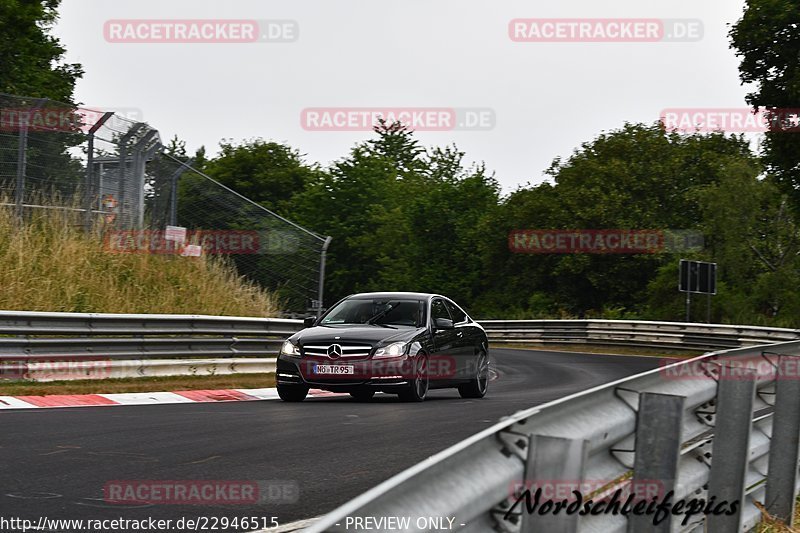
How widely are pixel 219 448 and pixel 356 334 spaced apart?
5.55 meters

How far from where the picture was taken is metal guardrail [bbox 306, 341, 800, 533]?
2.72 m

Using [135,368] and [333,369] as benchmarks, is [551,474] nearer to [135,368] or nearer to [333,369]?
[333,369]

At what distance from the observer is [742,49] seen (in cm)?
3625

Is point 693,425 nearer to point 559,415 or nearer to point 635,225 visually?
point 559,415

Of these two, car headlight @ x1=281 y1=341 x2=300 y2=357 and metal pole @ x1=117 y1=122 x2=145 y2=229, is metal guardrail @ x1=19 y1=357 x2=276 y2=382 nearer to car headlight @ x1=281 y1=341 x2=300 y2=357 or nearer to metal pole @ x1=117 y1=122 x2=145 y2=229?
car headlight @ x1=281 y1=341 x2=300 y2=357

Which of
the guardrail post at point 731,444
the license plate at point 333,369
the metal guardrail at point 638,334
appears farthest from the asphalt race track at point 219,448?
the metal guardrail at point 638,334

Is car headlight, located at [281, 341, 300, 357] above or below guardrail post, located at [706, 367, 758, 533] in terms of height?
below

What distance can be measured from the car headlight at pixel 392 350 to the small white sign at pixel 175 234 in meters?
7.08

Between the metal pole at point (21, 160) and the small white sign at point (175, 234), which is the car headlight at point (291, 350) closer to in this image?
the metal pole at point (21, 160)

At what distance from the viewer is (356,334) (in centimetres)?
1409

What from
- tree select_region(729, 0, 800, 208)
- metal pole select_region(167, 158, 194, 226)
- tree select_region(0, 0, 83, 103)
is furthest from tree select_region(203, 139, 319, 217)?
metal pole select_region(167, 158, 194, 226)

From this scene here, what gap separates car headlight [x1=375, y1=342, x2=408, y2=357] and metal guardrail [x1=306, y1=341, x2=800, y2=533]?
7727 millimetres

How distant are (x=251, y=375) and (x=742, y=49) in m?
24.0

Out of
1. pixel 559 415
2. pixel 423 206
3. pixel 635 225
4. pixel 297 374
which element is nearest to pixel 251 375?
pixel 297 374
